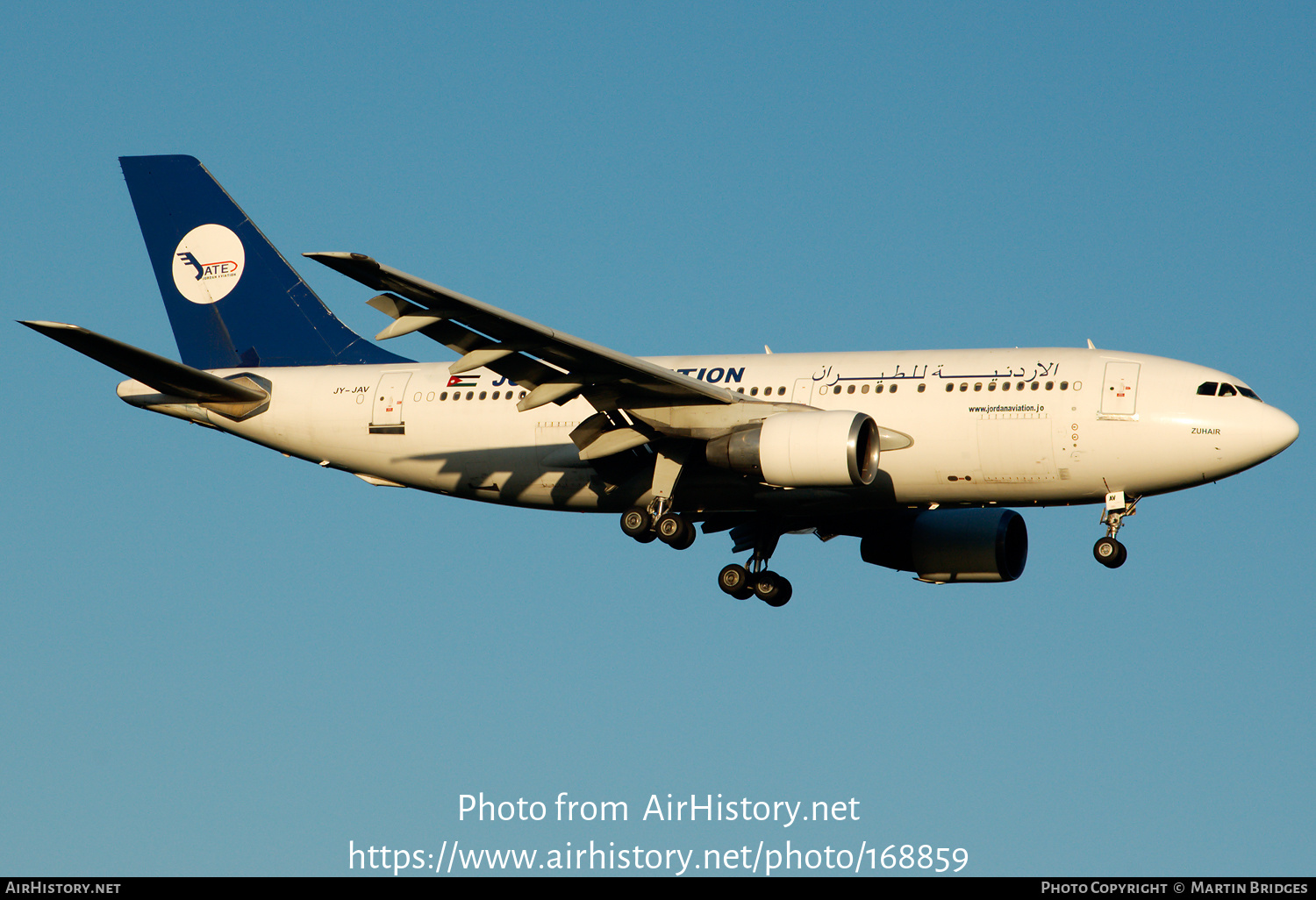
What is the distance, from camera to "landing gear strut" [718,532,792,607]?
38312 mm

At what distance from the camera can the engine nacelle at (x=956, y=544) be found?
125 feet

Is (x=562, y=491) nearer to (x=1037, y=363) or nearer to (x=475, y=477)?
(x=475, y=477)

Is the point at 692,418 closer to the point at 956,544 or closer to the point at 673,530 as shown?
the point at 673,530

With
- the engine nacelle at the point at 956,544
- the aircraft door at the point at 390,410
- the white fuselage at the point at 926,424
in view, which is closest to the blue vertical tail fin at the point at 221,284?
the aircraft door at the point at 390,410

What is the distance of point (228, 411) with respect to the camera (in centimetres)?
3881

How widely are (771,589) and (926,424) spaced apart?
6.69 meters

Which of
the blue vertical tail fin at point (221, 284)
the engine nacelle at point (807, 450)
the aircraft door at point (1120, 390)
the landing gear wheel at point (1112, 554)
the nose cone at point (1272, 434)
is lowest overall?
the landing gear wheel at point (1112, 554)

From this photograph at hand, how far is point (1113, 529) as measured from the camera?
109 feet

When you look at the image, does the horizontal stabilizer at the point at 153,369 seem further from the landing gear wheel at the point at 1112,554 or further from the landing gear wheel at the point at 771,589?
the landing gear wheel at the point at 1112,554

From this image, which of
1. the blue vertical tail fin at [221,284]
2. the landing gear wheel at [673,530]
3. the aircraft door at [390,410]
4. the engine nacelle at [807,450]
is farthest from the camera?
the blue vertical tail fin at [221,284]

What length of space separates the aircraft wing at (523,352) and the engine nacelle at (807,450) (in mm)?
1258

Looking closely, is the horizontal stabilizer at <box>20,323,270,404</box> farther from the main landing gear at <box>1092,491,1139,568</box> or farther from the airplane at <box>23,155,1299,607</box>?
the main landing gear at <box>1092,491,1139,568</box>

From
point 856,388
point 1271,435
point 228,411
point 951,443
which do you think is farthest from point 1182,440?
point 228,411
